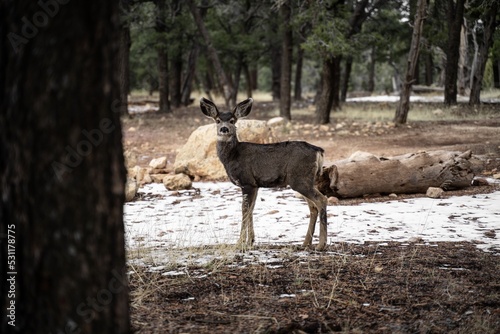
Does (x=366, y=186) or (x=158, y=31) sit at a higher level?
(x=158, y=31)

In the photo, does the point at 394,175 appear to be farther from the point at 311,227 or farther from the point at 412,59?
the point at 412,59

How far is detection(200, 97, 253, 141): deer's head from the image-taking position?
696cm

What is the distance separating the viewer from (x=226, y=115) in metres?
7.04

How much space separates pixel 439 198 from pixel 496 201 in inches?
32.1

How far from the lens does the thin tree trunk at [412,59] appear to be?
1803 centimetres

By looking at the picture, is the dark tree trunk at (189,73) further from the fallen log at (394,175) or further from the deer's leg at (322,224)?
the deer's leg at (322,224)

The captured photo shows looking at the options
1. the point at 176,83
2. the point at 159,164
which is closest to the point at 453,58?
the point at 176,83

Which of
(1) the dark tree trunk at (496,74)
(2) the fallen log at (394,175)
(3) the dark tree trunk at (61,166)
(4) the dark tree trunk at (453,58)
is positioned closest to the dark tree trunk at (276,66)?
(4) the dark tree trunk at (453,58)

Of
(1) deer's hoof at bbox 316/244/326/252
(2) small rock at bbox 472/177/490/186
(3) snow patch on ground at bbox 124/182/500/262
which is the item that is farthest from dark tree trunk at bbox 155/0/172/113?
(1) deer's hoof at bbox 316/244/326/252

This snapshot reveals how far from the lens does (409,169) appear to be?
31.4 ft

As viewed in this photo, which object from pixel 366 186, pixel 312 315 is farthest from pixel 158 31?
pixel 312 315

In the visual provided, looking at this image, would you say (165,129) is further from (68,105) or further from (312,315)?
(68,105)

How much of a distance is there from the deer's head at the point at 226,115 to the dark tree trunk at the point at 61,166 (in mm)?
4396

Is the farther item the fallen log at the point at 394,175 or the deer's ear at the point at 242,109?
the fallen log at the point at 394,175
